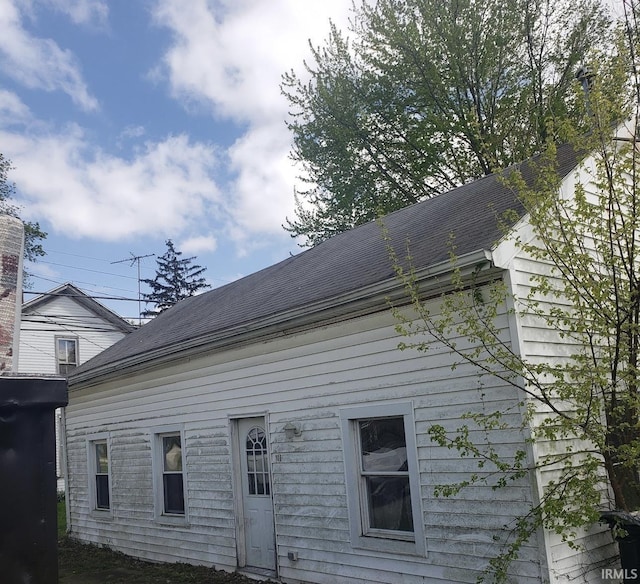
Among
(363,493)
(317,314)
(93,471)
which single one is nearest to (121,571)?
(93,471)

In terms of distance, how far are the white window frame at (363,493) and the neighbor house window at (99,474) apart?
707 cm

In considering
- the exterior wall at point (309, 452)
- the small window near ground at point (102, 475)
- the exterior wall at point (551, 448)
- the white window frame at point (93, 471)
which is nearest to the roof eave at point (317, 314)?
the exterior wall at point (309, 452)

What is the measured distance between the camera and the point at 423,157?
70.5 feet

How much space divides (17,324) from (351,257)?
26.2 ft

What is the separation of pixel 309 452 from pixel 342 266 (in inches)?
106

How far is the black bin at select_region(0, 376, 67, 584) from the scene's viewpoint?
1.57 m

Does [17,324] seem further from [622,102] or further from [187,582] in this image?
[187,582]

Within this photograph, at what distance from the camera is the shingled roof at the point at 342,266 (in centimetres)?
693

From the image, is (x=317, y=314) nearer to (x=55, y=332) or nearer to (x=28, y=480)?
(x=28, y=480)

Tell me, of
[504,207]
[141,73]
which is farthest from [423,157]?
[504,207]

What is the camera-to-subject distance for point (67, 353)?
25984 millimetres

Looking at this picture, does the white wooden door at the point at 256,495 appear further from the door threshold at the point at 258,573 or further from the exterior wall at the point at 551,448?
the exterior wall at the point at 551,448

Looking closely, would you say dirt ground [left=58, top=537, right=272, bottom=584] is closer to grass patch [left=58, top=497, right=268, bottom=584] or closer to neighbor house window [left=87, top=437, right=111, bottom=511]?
grass patch [left=58, top=497, right=268, bottom=584]

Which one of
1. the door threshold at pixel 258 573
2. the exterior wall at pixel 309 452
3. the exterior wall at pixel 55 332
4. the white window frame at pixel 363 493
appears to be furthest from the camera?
the exterior wall at pixel 55 332
